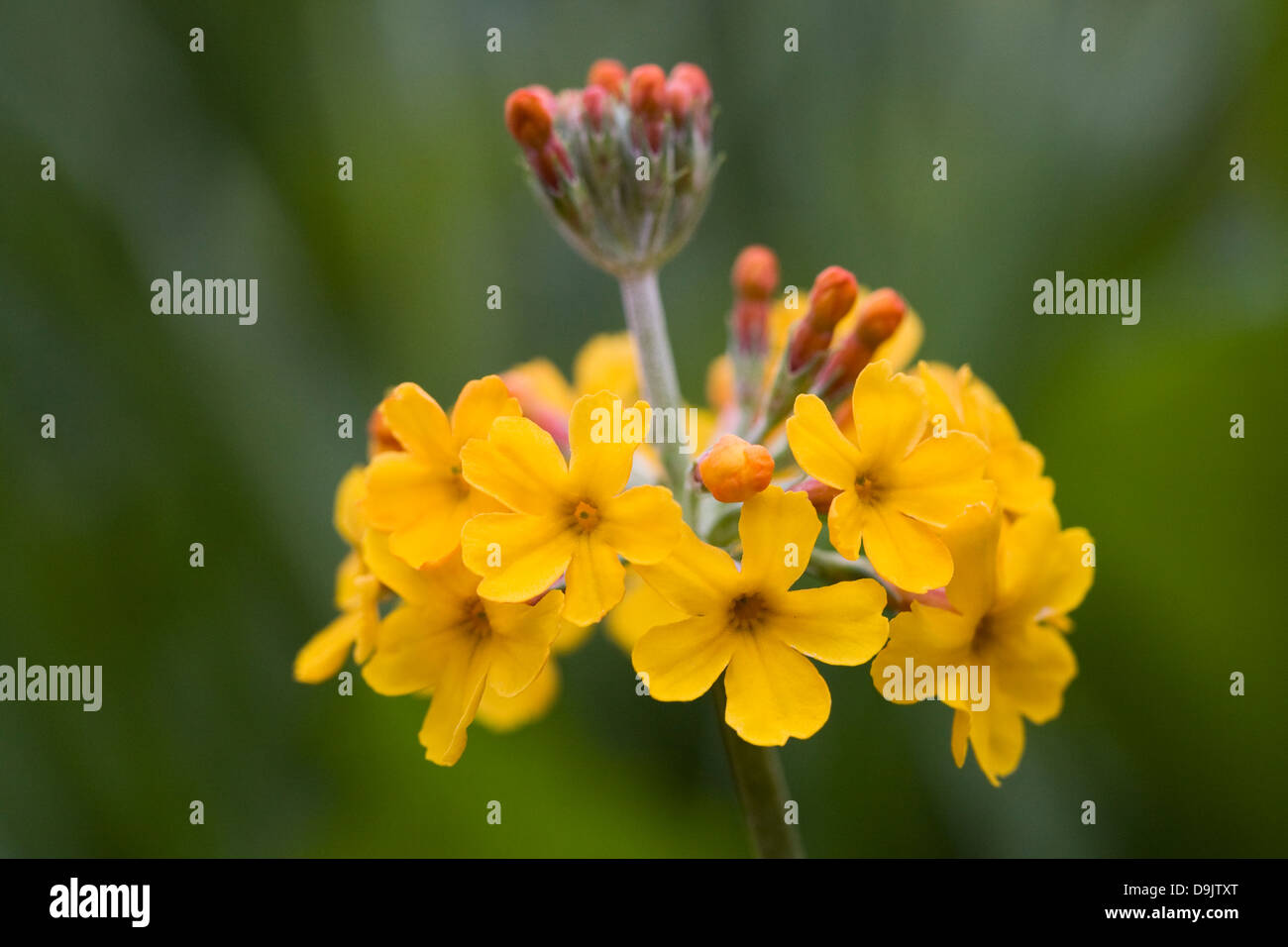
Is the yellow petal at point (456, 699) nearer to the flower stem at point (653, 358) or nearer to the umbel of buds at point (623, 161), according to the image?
the flower stem at point (653, 358)

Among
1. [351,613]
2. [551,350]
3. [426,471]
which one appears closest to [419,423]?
[426,471]

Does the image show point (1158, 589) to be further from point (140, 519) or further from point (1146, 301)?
point (140, 519)

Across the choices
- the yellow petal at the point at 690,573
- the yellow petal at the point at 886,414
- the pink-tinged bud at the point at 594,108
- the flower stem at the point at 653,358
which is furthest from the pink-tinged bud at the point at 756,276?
the yellow petal at the point at 690,573

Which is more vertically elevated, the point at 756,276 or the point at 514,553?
the point at 756,276

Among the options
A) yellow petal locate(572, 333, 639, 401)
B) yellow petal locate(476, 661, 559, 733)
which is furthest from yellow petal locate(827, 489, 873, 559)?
yellow petal locate(572, 333, 639, 401)

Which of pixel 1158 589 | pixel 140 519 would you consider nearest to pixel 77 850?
pixel 140 519

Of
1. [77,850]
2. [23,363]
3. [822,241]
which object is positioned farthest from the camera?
[822,241]

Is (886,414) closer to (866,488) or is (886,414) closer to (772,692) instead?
(866,488)
